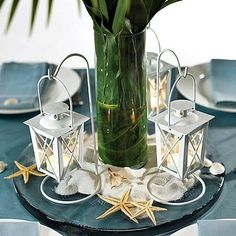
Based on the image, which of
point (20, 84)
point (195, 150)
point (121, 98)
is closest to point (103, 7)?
point (121, 98)

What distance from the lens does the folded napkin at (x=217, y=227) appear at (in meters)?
0.92

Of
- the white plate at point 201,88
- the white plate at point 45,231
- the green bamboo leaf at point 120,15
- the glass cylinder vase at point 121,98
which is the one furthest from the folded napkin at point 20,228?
the white plate at point 201,88

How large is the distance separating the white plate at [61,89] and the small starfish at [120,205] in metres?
0.37

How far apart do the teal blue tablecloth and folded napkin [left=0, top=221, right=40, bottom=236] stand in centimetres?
7

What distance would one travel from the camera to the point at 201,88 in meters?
1.36

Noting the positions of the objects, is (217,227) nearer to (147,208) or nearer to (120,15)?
(147,208)

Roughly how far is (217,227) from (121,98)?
281mm

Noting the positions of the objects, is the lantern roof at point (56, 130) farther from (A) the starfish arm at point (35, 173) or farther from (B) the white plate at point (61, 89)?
(B) the white plate at point (61, 89)

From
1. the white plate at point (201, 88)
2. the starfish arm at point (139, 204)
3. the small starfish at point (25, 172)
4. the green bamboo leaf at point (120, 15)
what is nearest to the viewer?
the green bamboo leaf at point (120, 15)

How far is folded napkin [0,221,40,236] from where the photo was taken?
3.07 feet

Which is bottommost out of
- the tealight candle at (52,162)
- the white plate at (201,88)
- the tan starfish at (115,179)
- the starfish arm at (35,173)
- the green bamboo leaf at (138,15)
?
the starfish arm at (35,173)

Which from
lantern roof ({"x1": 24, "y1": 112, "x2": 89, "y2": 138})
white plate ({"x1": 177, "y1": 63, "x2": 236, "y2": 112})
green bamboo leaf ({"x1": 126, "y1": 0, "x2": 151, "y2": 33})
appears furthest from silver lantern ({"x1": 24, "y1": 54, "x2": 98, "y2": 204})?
white plate ({"x1": 177, "y1": 63, "x2": 236, "y2": 112})

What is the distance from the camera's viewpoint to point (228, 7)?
243 cm

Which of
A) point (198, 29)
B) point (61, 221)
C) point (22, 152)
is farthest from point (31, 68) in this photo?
point (198, 29)
